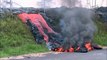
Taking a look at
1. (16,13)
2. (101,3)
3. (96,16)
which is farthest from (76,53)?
(101,3)

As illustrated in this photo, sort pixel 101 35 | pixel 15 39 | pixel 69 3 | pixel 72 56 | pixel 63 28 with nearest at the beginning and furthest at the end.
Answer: pixel 72 56, pixel 15 39, pixel 63 28, pixel 101 35, pixel 69 3

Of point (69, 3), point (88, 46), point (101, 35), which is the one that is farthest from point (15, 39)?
point (101, 35)

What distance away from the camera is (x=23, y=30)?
21250 mm

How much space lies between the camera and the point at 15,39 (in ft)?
66.1

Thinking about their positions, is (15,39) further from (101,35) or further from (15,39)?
(101,35)

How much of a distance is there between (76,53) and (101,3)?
9.97m

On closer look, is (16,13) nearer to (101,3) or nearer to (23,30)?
(23,30)

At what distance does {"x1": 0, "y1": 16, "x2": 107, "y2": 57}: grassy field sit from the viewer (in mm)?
18875

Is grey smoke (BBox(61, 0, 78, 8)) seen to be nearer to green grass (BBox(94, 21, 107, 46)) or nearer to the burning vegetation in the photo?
the burning vegetation

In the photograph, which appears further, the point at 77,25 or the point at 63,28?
the point at 63,28

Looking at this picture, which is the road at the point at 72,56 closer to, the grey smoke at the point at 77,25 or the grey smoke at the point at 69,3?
the grey smoke at the point at 77,25

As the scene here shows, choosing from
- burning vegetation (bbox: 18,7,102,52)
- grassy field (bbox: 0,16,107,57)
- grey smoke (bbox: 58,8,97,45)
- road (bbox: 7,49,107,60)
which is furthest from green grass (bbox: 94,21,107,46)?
grassy field (bbox: 0,16,107,57)

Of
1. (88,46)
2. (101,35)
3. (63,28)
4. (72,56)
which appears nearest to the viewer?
(72,56)

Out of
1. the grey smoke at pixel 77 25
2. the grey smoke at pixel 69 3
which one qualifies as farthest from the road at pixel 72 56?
the grey smoke at pixel 69 3
